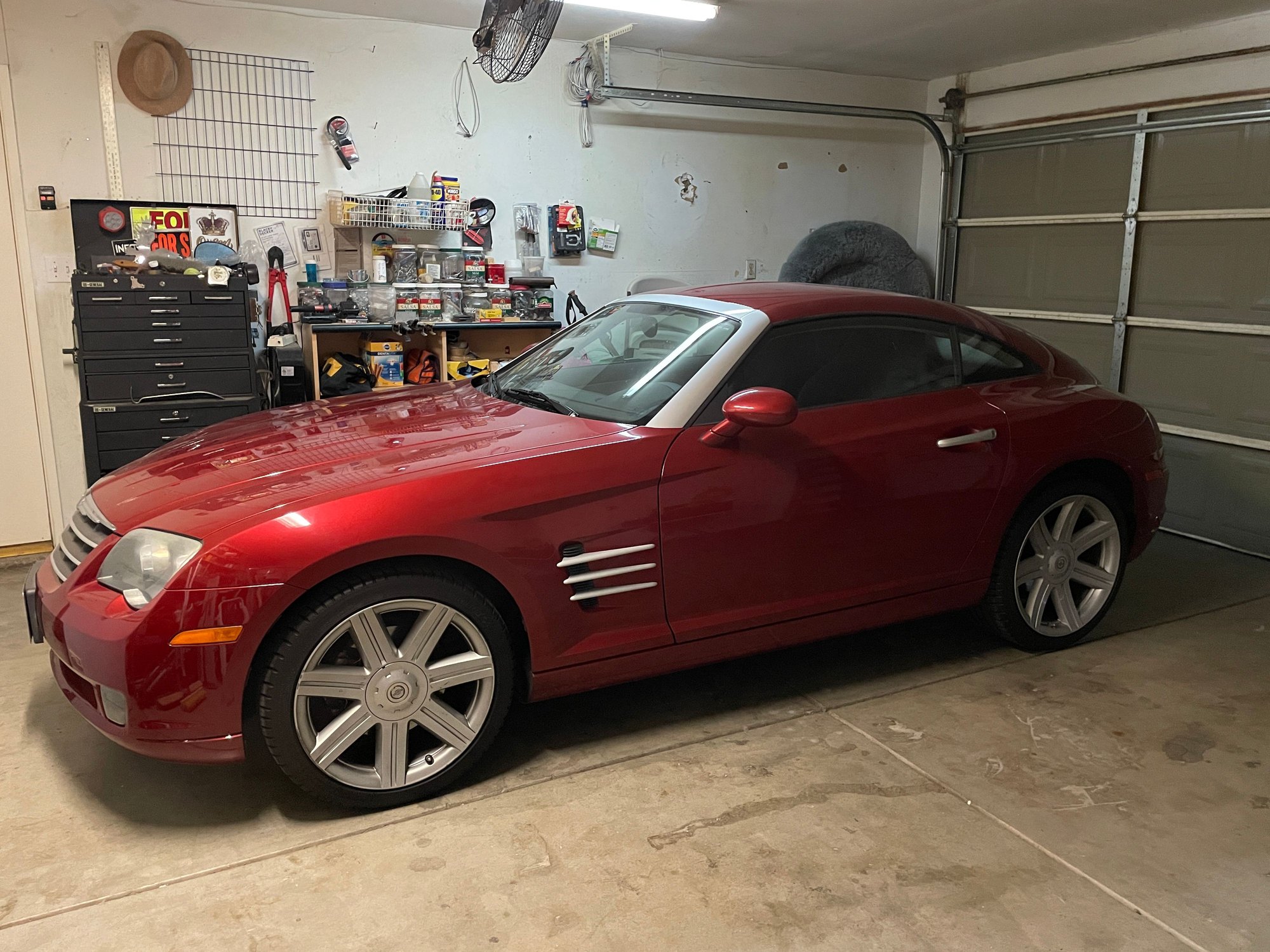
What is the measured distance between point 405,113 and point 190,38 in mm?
1088

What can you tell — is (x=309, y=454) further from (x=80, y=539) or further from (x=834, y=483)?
(x=834, y=483)

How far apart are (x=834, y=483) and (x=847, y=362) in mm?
432

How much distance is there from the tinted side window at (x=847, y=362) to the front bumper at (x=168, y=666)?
4.46ft

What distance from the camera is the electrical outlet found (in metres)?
4.54

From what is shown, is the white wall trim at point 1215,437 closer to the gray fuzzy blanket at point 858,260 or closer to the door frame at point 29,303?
the gray fuzzy blanket at point 858,260

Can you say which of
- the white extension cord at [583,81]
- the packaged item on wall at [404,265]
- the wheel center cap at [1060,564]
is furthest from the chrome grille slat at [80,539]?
the white extension cord at [583,81]

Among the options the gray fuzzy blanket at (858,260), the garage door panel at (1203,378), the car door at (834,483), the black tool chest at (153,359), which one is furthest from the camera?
the gray fuzzy blanket at (858,260)

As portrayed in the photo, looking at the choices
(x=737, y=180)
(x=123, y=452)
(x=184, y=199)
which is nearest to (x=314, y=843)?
(x=123, y=452)

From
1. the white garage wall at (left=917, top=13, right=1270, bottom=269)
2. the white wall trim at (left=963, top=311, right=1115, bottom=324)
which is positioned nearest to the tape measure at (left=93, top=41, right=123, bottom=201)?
the white wall trim at (left=963, top=311, right=1115, bottom=324)

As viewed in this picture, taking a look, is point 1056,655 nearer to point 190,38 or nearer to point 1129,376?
point 1129,376

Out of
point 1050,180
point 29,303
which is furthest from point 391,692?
point 1050,180

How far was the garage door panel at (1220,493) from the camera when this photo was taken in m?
5.09

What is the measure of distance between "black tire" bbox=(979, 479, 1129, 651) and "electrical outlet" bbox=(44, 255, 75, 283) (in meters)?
4.39

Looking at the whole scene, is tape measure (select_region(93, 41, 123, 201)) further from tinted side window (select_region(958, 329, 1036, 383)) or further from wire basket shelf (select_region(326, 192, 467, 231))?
tinted side window (select_region(958, 329, 1036, 383))
